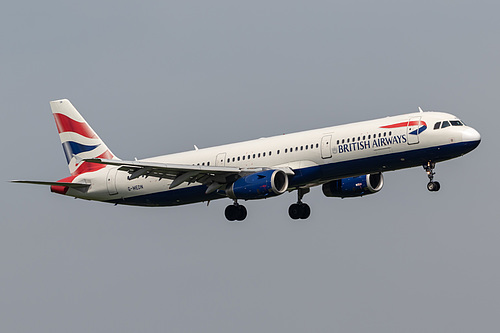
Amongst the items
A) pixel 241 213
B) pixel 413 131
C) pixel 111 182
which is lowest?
pixel 241 213

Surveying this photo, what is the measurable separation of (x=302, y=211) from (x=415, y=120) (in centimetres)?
1235

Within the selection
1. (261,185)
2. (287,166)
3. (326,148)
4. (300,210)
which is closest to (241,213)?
(300,210)

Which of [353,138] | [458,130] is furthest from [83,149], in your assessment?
[458,130]

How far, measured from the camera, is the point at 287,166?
59.2 m

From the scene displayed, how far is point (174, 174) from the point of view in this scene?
201 ft

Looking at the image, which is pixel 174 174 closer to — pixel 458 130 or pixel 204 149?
pixel 204 149

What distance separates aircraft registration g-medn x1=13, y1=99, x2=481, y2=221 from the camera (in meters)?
56.2

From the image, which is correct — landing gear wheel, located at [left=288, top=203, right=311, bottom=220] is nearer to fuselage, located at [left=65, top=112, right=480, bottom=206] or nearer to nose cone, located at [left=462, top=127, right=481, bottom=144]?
fuselage, located at [left=65, top=112, right=480, bottom=206]

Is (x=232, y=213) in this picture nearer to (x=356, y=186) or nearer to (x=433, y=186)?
(x=356, y=186)

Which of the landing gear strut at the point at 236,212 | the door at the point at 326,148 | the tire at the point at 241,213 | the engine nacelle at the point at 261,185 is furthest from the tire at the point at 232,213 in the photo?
the door at the point at 326,148

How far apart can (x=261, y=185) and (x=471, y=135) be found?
11.9 meters

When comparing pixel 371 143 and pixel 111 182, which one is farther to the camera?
pixel 111 182

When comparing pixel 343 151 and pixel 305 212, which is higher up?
pixel 343 151

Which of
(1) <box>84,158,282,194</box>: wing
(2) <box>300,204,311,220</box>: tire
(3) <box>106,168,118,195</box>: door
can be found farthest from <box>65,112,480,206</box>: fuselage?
(2) <box>300,204,311,220</box>: tire
